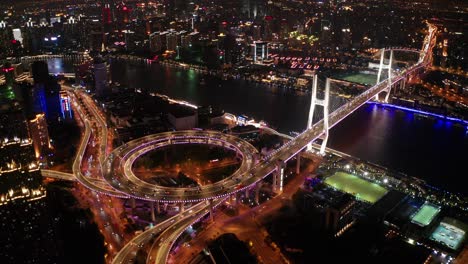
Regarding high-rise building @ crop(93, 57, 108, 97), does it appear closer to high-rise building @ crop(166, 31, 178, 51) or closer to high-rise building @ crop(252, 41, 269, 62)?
high-rise building @ crop(252, 41, 269, 62)

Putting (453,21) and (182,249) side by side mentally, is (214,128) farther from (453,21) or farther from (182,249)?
(453,21)

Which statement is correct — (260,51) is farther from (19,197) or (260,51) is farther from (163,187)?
(19,197)

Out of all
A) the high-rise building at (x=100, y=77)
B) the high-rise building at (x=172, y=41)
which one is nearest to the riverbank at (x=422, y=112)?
the high-rise building at (x=100, y=77)

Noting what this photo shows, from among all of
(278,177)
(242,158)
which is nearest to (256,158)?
(242,158)

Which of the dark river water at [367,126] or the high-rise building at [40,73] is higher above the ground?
the high-rise building at [40,73]

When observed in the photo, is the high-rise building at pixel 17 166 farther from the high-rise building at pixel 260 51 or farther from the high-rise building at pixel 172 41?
the high-rise building at pixel 172 41

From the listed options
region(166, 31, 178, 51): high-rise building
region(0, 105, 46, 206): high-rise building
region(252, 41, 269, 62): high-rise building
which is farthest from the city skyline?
region(166, 31, 178, 51): high-rise building
